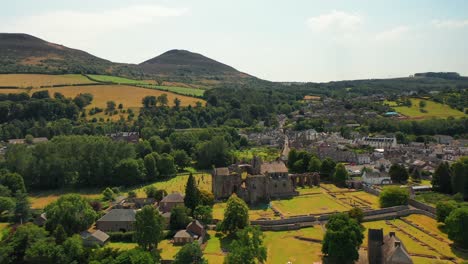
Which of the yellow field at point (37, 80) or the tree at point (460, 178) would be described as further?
the yellow field at point (37, 80)

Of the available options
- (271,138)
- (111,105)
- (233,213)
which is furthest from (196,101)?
(233,213)

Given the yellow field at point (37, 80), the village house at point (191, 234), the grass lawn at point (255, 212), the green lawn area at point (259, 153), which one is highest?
the yellow field at point (37, 80)

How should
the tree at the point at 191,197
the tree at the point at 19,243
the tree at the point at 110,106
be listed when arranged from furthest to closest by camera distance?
1. the tree at the point at 110,106
2. the tree at the point at 191,197
3. the tree at the point at 19,243

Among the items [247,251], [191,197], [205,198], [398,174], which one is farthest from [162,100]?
[247,251]

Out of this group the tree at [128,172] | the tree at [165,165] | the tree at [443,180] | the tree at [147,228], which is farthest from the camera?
the tree at [165,165]

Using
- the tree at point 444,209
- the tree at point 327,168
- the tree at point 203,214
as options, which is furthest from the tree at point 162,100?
the tree at point 444,209

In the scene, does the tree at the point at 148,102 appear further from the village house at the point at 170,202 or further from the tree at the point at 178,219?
the tree at the point at 178,219

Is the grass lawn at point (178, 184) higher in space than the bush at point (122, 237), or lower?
higher

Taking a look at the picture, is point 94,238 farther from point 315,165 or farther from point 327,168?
point 327,168
